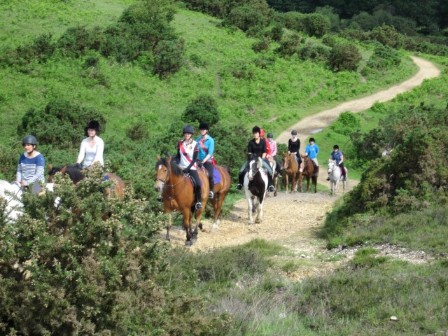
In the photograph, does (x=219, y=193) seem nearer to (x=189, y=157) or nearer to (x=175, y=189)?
(x=189, y=157)

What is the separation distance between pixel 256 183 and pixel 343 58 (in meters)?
31.9

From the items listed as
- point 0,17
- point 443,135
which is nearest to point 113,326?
point 443,135

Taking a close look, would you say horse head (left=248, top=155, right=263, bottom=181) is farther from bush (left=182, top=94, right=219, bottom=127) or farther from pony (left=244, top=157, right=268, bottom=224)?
bush (left=182, top=94, right=219, bottom=127)

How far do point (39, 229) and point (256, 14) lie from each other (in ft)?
156

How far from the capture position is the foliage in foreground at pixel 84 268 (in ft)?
19.2

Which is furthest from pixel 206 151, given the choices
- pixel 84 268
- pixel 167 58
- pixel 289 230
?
pixel 167 58

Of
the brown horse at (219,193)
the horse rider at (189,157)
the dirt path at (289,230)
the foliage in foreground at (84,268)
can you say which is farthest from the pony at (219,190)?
the foliage in foreground at (84,268)

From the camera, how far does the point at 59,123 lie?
28922 mm

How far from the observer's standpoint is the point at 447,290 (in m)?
8.81

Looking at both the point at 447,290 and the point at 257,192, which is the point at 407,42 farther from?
the point at 447,290

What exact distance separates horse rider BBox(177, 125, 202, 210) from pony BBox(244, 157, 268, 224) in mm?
3527

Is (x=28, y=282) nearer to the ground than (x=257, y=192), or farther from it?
farther from it

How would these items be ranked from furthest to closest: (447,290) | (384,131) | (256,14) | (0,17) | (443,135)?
(256,14)
(0,17)
(384,131)
(443,135)
(447,290)

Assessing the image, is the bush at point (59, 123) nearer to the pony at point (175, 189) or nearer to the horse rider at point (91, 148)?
the pony at point (175, 189)
